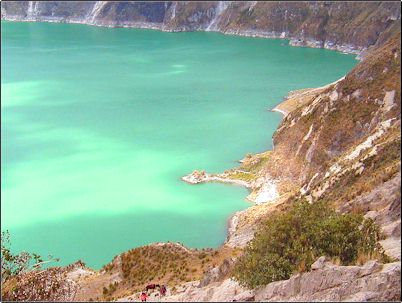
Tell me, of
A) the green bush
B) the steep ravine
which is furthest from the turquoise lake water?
the green bush

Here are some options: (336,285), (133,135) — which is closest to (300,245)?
(336,285)

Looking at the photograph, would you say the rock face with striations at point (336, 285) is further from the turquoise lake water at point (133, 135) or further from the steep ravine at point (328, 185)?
the turquoise lake water at point (133, 135)

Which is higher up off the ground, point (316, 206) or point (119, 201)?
point (316, 206)

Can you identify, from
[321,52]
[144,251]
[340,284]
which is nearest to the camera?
[340,284]

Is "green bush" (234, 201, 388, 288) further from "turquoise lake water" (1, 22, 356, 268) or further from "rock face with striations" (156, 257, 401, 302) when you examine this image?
"turquoise lake water" (1, 22, 356, 268)

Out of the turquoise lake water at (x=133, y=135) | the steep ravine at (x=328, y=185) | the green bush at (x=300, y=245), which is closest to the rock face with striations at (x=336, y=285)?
the steep ravine at (x=328, y=185)

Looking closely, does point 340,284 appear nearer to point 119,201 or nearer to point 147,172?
point 119,201

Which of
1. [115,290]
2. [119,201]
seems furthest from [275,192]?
[115,290]

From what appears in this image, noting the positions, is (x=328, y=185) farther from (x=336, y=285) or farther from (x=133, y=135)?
(x=133, y=135)
